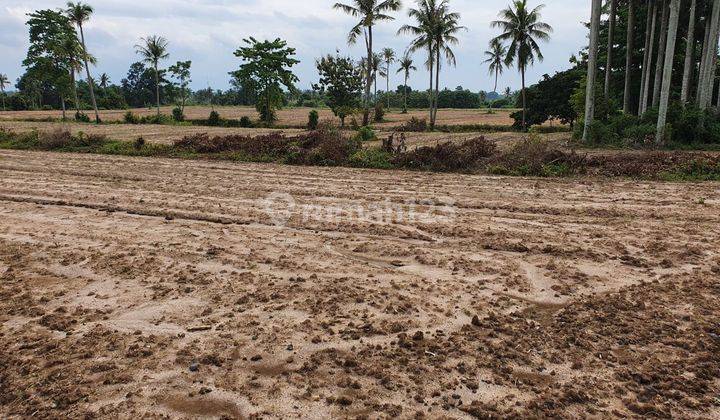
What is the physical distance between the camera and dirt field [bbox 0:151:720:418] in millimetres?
3268

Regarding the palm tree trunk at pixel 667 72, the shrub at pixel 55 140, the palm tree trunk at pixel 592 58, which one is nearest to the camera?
the palm tree trunk at pixel 667 72

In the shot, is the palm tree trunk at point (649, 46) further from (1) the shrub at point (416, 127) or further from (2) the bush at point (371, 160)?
(2) the bush at point (371, 160)

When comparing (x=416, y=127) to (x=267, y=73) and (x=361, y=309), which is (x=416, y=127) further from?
(x=361, y=309)

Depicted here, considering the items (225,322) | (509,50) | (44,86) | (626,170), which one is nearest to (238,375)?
(225,322)

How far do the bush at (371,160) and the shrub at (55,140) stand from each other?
1248 centimetres

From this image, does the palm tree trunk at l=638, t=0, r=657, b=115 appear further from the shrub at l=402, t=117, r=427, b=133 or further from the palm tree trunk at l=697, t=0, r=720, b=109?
the shrub at l=402, t=117, r=427, b=133

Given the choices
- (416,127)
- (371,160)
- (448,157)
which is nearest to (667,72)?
(448,157)

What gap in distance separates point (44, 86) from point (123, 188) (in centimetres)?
8916

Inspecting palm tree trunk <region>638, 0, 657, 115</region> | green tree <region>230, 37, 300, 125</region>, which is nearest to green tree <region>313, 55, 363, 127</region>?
green tree <region>230, 37, 300, 125</region>

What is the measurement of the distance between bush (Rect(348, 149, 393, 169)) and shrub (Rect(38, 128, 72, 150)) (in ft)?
40.9

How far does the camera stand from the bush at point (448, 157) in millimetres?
13594

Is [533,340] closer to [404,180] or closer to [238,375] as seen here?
[238,375]

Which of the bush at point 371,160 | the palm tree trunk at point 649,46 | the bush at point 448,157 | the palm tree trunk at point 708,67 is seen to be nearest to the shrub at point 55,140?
the bush at point 371,160

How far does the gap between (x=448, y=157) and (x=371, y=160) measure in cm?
239
